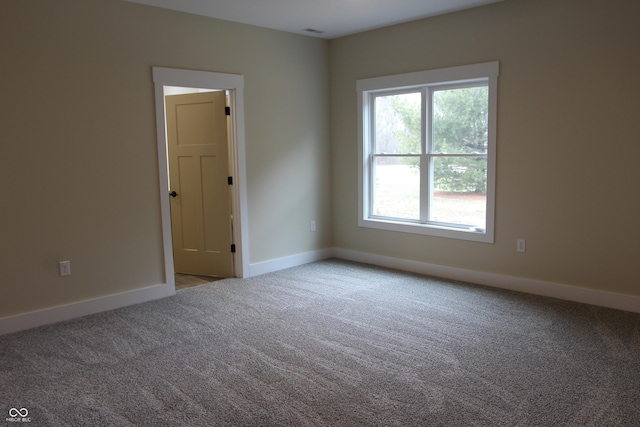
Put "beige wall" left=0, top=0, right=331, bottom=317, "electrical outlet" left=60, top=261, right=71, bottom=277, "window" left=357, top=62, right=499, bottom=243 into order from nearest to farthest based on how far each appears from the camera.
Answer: "beige wall" left=0, top=0, right=331, bottom=317
"electrical outlet" left=60, top=261, right=71, bottom=277
"window" left=357, top=62, right=499, bottom=243

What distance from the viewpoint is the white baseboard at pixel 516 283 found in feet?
13.0

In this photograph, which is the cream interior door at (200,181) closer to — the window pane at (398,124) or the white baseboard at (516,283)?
the white baseboard at (516,283)

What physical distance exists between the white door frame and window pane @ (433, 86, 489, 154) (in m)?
1.99

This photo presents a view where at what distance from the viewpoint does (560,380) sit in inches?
111

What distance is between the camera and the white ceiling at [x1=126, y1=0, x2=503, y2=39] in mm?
4262

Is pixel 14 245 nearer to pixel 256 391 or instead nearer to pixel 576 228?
pixel 256 391

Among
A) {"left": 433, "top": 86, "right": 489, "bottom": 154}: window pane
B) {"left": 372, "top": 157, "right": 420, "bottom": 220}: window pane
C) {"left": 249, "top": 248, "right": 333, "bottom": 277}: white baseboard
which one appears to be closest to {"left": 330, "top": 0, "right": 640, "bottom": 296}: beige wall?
{"left": 433, "top": 86, "right": 489, "bottom": 154}: window pane

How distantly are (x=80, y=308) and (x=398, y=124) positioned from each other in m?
3.56

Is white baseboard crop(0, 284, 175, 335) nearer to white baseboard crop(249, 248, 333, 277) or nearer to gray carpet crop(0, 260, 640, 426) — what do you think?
gray carpet crop(0, 260, 640, 426)

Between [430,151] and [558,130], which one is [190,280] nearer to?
[430,151]

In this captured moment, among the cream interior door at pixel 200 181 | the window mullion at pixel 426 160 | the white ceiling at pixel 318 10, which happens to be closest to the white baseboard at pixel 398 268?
the cream interior door at pixel 200 181

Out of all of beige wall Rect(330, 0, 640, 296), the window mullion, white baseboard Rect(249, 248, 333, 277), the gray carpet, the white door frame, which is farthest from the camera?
white baseboard Rect(249, 248, 333, 277)

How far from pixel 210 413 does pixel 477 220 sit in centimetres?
325

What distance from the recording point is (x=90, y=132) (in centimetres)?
400
